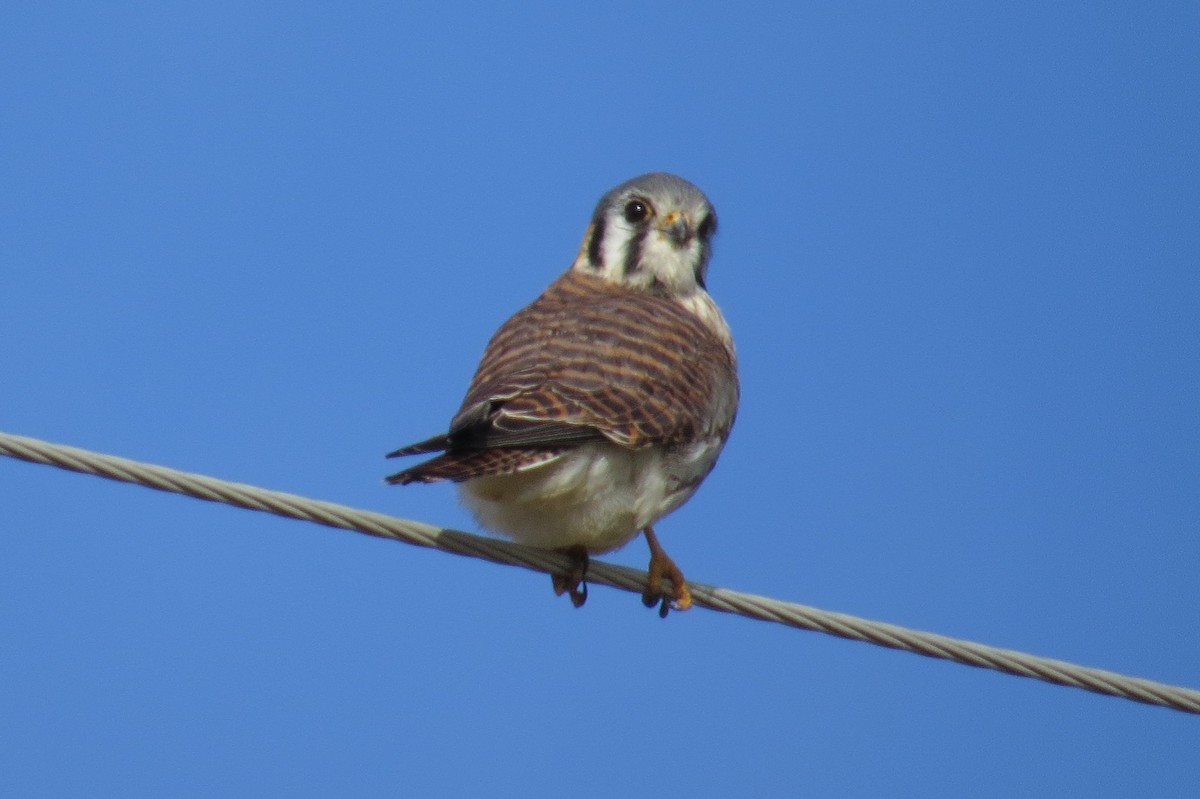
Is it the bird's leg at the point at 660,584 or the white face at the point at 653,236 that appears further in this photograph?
the white face at the point at 653,236

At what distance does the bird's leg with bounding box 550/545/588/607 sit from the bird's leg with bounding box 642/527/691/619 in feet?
0.67

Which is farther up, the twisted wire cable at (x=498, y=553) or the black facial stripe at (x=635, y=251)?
the black facial stripe at (x=635, y=251)

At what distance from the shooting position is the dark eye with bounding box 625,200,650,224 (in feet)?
23.9

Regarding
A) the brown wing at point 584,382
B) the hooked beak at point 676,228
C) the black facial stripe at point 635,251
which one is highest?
the hooked beak at point 676,228

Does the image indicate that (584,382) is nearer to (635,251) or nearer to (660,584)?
(660,584)

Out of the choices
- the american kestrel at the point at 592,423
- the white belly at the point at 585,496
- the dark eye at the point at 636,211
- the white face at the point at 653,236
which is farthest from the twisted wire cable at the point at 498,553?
the dark eye at the point at 636,211

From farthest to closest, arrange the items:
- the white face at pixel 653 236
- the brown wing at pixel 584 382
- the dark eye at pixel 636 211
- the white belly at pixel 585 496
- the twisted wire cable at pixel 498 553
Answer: the dark eye at pixel 636 211
the white face at pixel 653 236
the white belly at pixel 585 496
the brown wing at pixel 584 382
the twisted wire cable at pixel 498 553

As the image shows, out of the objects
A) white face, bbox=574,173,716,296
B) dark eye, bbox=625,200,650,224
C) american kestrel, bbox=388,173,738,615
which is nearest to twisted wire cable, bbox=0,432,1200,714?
american kestrel, bbox=388,173,738,615

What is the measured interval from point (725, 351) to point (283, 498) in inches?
102

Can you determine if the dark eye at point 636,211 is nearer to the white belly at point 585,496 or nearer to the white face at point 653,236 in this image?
the white face at point 653,236

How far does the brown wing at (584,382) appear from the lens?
5211 millimetres

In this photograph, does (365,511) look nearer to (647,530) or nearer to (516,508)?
(516,508)

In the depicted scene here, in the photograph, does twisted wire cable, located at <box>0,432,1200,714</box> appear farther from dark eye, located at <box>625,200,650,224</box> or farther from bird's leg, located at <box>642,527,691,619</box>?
dark eye, located at <box>625,200,650,224</box>

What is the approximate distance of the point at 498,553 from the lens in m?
4.97
